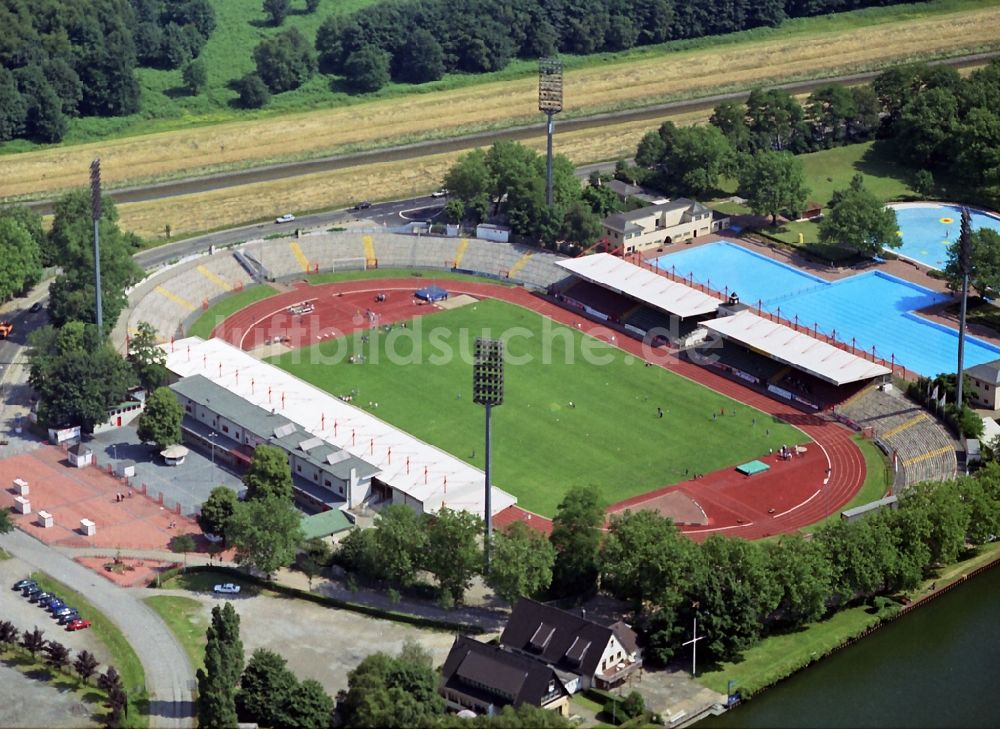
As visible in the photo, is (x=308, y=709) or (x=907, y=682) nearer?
(x=308, y=709)

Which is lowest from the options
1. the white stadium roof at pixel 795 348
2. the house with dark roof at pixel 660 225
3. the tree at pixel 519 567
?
the tree at pixel 519 567

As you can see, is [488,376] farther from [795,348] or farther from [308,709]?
[795,348]

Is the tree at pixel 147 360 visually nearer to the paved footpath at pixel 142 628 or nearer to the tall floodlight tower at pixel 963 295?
the paved footpath at pixel 142 628

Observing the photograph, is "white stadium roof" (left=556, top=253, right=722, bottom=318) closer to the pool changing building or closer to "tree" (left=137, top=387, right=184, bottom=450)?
the pool changing building

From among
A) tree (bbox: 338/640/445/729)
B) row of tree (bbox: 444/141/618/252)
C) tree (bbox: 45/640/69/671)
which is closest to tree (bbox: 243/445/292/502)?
tree (bbox: 45/640/69/671)

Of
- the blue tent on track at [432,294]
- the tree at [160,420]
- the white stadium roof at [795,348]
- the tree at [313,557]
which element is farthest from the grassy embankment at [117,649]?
the white stadium roof at [795,348]

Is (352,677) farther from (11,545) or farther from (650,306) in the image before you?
(650,306)

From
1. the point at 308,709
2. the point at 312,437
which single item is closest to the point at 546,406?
the point at 312,437
